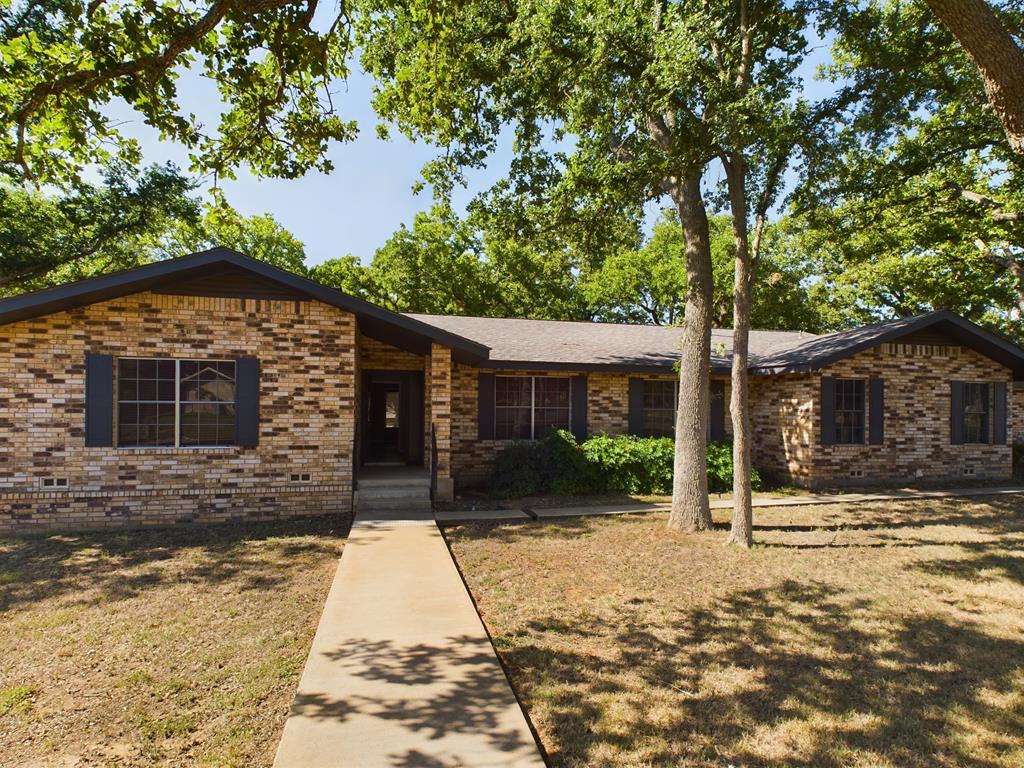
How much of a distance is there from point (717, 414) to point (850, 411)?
295 centimetres

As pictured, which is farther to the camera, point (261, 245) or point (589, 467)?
point (261, 245)

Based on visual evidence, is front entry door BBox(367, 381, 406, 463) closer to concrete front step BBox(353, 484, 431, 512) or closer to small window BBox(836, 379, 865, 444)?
concrete front step BBox(353, 484, 431, 512)

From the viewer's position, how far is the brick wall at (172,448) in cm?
798

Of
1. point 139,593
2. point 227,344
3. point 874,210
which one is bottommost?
point 139,593

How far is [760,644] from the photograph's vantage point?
4.40 m

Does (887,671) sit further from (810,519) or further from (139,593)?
(139,593)

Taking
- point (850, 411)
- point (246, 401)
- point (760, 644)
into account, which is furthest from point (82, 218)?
point (850, 411)

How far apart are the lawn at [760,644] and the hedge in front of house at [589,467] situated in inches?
124

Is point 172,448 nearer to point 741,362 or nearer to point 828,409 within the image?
point 741,362

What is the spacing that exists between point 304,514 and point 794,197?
9.50 m

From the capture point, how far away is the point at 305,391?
8.91 metres

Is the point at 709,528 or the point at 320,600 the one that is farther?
the point at 709,528

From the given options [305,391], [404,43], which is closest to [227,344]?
[305,391]

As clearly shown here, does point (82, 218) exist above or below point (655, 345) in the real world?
above
